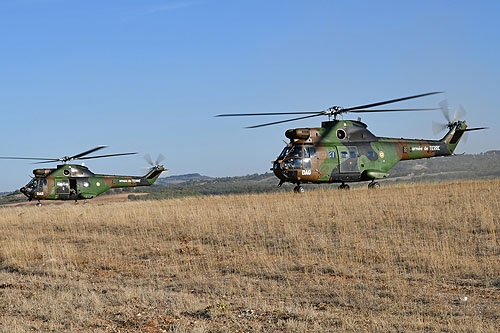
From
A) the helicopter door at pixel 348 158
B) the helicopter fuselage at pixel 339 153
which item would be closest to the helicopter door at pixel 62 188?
the helicopter fuselage at pixel 339 153

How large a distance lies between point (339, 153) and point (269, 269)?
51.6 feet

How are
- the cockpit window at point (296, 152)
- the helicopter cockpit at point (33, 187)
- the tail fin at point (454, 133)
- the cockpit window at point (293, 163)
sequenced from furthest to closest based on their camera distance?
the helicopter cockpit at point (33, 187), the tail fin at point (454, 133), the cockpit window at point (296, 152), the cockpit window at point (293, 163)

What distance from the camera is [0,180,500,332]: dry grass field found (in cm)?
772

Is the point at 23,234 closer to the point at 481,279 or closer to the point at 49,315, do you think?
the point at 49,315

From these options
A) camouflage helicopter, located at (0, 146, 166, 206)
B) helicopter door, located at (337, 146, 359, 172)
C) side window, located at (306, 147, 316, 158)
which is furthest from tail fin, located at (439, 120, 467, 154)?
camouflage helicopter, located at (0, 146, 166, 206)

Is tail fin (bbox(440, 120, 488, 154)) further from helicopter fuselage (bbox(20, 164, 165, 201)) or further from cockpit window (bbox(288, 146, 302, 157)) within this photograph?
helicopter fuselage (bbox(20, 164, 165, 201))

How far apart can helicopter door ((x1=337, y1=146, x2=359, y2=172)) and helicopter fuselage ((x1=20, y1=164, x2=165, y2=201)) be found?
19390 mm

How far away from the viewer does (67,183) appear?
122ft

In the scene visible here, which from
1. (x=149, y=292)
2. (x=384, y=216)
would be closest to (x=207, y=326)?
(x=149, y=292)

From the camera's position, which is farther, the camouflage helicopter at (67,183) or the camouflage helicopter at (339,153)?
the camouflage helicopter at (67,183)

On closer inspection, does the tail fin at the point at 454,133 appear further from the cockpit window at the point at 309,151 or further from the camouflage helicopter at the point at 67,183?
the camouflage helicopter at the point at 67,183

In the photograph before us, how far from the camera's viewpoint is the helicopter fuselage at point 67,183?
36188 mm

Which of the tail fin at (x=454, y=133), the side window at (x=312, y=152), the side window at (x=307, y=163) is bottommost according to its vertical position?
the side window at (x=307, y=163)

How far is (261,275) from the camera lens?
10.8 m
